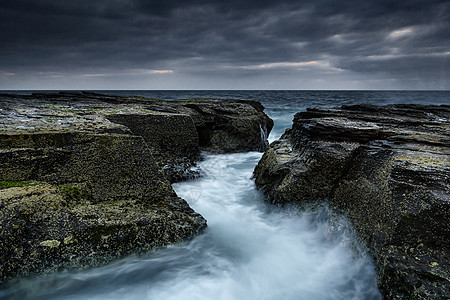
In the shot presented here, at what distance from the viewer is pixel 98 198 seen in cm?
326

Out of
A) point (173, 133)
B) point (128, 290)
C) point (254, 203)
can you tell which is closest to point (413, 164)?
point (254, 203)

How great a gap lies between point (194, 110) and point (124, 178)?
5427 millimetres

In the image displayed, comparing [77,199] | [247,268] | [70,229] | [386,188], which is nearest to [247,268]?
[247,268]

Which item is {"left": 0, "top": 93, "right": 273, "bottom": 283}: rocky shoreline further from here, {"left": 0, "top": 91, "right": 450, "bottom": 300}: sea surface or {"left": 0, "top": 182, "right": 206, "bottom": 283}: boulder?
{"left": 0, "top": 91, "right": 450, "bottom": 300}: sea surface

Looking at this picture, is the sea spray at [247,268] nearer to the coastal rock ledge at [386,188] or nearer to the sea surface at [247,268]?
the sea surface at [247,268]

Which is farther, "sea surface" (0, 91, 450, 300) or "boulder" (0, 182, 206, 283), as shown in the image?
"sea surface" (0, 91, 450, 300)

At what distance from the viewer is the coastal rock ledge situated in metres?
2.36

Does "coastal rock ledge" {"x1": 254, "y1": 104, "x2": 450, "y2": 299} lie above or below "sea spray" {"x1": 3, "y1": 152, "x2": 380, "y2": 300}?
above

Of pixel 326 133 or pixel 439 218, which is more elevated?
pixel 326 133

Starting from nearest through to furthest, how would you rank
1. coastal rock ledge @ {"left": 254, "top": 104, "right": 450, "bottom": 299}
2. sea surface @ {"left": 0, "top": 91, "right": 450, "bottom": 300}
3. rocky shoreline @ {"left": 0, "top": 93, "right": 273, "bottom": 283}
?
coastal rock ledge @ {"left": 254, "top": 104, "right": 450, "bottom": 299} < rocky shoreline @ {"left": 0, "top": 93, "right": 273, "bottom": 283} < sea surface @ {"left": 0, "top": 91, "right": 450, "bottom": 300}

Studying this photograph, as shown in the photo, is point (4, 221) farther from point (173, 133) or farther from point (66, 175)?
point (173, 133)

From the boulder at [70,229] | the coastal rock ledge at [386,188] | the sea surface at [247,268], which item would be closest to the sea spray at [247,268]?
the sea surface at [247,268]

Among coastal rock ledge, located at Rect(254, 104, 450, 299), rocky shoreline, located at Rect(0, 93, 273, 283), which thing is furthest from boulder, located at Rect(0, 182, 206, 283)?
coastal rock ledge, located at Rect(254, 104, 450, 299)

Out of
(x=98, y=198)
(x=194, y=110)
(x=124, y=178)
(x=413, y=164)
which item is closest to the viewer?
(x=413, y=164)
